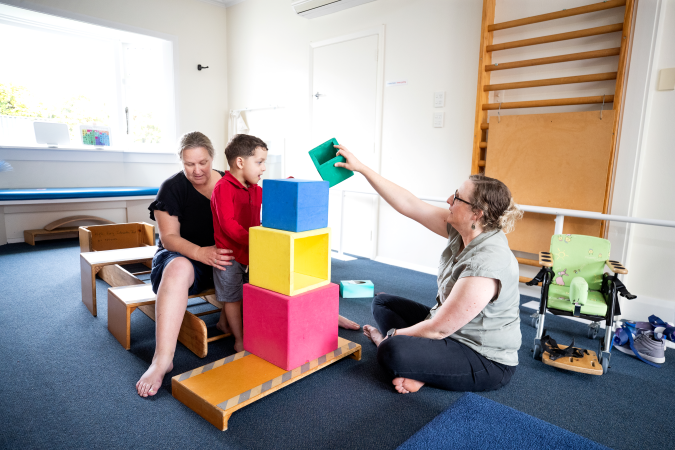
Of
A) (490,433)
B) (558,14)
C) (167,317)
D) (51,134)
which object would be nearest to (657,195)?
(558,14)

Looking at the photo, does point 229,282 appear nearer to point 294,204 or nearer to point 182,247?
point 182,247

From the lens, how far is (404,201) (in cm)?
187

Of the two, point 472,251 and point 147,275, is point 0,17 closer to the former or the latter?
point 147,275

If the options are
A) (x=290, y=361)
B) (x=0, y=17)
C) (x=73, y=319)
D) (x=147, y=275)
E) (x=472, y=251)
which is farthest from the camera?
(x=0, y=17)

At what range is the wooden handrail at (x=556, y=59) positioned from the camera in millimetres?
2475

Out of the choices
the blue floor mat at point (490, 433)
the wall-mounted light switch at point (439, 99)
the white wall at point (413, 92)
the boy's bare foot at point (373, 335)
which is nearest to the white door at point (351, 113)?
the white wall at point (413, 92)

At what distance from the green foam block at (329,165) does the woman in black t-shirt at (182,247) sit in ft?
1.86

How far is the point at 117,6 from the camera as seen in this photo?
462 cm

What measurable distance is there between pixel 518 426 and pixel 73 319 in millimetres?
2340

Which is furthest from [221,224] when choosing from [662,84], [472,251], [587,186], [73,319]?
[662,84]

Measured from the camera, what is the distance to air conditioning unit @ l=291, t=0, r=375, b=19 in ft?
12.7

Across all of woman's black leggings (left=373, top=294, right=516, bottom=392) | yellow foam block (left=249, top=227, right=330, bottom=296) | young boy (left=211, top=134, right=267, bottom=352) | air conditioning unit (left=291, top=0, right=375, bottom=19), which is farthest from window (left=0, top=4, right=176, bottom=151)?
woman's black leggings (left=373, top=294, right=516, bottom=392)

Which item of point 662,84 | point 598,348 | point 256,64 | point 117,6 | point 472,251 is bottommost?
point 598,348

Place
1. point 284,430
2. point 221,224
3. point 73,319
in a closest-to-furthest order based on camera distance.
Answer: point 284,430
point 221,224
point 73,319
